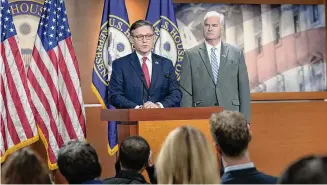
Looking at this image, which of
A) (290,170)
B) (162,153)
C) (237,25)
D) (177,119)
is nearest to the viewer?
(290,170)

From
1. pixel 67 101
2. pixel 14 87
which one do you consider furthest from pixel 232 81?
pixel 14 87

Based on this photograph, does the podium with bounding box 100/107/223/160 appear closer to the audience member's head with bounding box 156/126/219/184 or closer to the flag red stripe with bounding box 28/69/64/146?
the audience member's head with bounding box 156/126/219/184

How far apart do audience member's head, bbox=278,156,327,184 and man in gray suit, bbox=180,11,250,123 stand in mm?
3270

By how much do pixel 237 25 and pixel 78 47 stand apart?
71.8 inches

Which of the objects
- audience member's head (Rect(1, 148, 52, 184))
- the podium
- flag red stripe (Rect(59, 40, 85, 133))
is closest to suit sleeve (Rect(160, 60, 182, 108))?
the podium

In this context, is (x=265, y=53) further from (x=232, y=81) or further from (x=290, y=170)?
(x=290, y=170)

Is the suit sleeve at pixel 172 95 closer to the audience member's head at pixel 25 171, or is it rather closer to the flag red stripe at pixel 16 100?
the flag red stripe at pixel 16 100

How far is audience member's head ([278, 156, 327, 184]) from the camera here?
4.65 feet

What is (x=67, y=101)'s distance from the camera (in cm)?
546

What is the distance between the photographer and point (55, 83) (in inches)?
214

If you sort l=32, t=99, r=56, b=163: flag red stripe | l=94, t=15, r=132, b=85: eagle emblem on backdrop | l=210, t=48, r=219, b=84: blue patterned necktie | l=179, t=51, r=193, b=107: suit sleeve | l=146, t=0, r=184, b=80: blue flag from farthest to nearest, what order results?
l=146, t=0, r=184, b=80: blue flag
l=94, t=15, r=132, b=85: eagle emblem on backdrop
l=32, t=99, r=56, b=163: flag red stripe
l=210, t=48, r=219, b=84: blue patterned necktie
l=179, t=51, r=193, b=107: suit sleeve

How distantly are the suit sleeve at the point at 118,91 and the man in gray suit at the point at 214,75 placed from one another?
563mm

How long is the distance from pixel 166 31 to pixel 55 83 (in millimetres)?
1242

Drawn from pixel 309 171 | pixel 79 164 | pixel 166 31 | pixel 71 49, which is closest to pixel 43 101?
pixel 71 49
